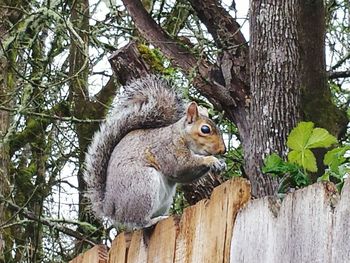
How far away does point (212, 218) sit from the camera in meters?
1.52

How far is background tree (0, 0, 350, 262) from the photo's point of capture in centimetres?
310

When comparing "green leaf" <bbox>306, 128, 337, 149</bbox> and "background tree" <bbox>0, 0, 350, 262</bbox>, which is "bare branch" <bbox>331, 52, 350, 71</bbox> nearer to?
"background tree" <bbox>0, 0, 350, 262</bbox>

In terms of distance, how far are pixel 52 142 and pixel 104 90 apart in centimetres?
69

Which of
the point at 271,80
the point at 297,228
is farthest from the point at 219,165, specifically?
the point at 297,228

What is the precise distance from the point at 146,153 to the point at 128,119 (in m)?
0.15

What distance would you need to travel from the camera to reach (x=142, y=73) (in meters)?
3.30

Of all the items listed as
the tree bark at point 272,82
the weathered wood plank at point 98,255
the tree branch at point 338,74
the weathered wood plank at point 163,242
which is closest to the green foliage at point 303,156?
the weathered wood plank at point 163,242

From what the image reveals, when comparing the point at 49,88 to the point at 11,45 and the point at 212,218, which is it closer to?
the point at 11,45

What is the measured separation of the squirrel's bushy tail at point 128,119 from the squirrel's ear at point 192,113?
6cm

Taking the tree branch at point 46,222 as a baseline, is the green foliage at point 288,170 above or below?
below

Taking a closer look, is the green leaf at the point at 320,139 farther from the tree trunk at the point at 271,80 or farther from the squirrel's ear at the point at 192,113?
the tree trunk at the point at 271,80

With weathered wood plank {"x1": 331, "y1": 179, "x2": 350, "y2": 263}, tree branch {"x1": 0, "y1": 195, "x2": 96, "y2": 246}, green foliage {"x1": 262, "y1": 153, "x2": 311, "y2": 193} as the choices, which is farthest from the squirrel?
tree branch {"x1": 0, "y1": 195, "x2": 96, "y2": 246}

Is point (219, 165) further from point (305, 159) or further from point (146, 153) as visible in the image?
point (305, 159)

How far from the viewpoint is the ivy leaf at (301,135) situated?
4.48 ft
